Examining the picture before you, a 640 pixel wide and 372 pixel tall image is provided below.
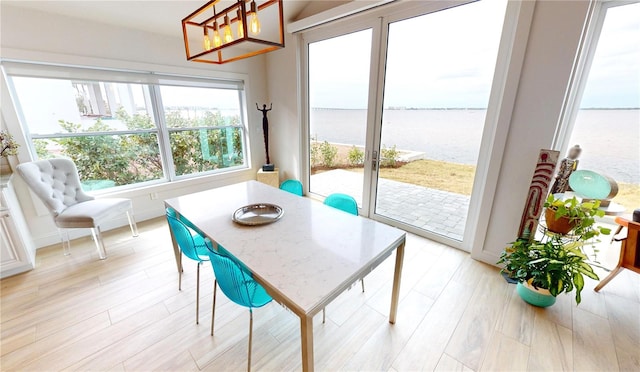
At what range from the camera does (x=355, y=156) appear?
326cm

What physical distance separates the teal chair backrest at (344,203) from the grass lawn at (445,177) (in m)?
1.23

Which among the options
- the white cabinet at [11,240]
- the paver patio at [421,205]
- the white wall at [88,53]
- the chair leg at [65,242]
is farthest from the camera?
the paver patio at [421,205]

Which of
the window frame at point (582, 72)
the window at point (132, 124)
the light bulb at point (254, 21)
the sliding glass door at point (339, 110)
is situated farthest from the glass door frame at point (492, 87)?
the light bulb at point (254, 21)

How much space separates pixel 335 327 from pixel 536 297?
1.46 meters

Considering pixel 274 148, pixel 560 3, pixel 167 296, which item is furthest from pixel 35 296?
pixel 560 3

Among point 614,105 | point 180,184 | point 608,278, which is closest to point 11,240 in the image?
point 180,184

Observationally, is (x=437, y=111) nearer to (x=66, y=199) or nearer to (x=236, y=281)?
(x=236, y=281)

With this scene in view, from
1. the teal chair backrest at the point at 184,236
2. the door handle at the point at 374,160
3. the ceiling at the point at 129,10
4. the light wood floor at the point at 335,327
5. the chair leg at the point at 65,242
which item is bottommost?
the light wood floor at the point at 335,327

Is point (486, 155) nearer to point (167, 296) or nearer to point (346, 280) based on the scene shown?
point (346, 280)

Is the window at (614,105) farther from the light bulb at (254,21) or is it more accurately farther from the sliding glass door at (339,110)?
the light bulb at (254,21)

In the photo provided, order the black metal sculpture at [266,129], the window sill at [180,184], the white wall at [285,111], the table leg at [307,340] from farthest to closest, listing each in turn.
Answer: the black metal sculpture at [266,129], the white wall at [285,111], the window sill at [180,184], the table leg at [307,340]

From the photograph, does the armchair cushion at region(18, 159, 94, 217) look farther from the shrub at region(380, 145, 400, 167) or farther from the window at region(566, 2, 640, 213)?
the window at region(566, 2, 640, 213)

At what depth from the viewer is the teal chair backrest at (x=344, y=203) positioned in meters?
1.90

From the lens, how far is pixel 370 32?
2729 mm
